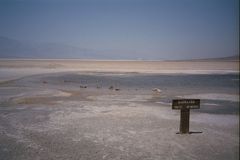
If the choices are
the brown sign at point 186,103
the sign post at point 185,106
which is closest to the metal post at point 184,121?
the sign post at point 185,106

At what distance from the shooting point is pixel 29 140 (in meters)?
6.08

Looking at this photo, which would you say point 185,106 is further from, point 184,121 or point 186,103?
point 184,121

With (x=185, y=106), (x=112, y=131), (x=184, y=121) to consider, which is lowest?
(x=112, y=131)

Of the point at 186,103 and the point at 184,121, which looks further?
the point at 184,121

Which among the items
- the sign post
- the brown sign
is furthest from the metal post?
the brown sign

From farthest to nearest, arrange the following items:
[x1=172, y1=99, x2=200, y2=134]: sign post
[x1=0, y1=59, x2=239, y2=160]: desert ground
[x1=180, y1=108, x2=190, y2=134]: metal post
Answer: [x1=180, y1=108, x2=190, y2=134]: metal post
[x1=172, y1=99, x2=200, y2=134]: sign post
[x1=0, y1=59, x2=239, y2=160]: desert ground

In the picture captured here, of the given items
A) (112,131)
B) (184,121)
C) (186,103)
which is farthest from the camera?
(112,131)

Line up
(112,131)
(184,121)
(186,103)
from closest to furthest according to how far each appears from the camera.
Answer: (186,103), (184,121), (112,131)

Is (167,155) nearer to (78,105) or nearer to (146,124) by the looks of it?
(146,124)

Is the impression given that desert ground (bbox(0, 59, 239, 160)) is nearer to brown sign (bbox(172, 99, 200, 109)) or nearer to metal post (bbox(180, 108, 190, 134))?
metal post (bbox(180, 108, 190, 134))

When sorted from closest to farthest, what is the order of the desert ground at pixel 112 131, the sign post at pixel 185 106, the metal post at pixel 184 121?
the desert ground at pixel 112 131 → the sign post at pixel 185 106 → the metal post at pixel 184 121

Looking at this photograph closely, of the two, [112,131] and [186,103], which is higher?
[186,103]

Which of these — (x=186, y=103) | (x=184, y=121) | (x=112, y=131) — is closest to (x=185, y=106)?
(x=186, y=103)

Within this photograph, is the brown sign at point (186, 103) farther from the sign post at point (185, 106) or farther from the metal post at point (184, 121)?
the metal post at point (184, 121)
